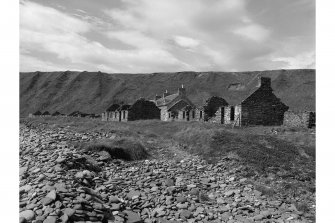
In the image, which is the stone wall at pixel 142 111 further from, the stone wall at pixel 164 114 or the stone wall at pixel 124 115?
the stone wall at pixel 164 114

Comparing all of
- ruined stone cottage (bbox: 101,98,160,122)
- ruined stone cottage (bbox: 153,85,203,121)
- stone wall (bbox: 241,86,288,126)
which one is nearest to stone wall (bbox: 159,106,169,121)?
ruined stone cottage (bbox: 153,85,203,121)

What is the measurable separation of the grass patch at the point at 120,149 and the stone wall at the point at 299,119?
16.5 m

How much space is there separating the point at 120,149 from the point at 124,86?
114853 millimetres

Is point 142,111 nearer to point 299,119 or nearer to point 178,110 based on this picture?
point 178,110

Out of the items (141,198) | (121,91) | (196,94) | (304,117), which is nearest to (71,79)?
(121,91)

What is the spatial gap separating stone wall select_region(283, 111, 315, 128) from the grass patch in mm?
16468

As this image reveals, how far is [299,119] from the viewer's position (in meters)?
28.5

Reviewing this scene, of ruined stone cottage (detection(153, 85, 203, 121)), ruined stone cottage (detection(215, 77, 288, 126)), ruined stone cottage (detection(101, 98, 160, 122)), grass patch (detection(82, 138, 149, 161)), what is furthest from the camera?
ruined stone cottage (detection(101, 98, 160, 122))

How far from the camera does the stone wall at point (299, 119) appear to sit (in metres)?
27.3

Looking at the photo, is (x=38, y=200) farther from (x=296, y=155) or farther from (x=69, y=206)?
(x=296, y=155)

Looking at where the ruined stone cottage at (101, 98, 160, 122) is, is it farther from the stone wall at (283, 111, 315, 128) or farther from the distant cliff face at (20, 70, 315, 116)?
the distant cliff face at (20, 70, 315, 116)

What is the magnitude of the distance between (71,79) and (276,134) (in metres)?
136

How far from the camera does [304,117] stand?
27.8 m

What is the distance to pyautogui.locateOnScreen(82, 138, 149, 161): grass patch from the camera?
18078mm
